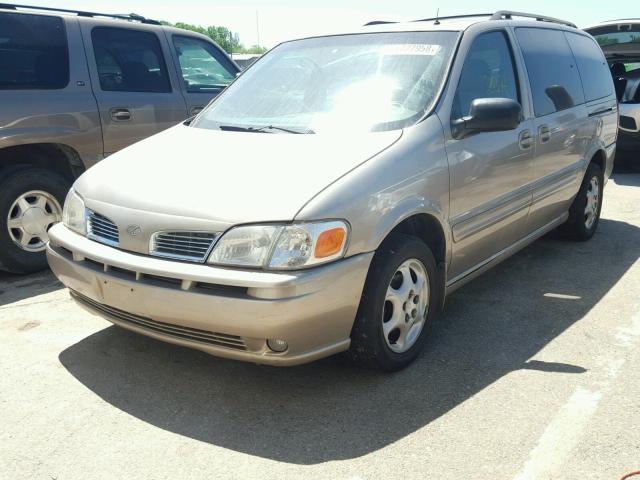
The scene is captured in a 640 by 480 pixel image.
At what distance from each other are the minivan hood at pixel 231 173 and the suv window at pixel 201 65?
8.28 ft

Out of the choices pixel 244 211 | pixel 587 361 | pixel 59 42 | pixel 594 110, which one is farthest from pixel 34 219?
pixel 594 110

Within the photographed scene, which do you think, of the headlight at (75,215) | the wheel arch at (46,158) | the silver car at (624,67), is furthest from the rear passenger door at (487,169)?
the silver car at (624,67)

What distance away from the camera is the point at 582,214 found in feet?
18.5

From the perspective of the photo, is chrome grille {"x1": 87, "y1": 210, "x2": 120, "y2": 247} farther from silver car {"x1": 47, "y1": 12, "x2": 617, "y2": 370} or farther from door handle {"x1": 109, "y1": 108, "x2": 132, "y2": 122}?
door handle {"x1": 109, "y1": 108, "x2": 132, "y2": 122}

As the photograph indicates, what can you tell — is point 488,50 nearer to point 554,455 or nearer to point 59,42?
point 554,455

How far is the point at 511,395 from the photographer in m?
3.16

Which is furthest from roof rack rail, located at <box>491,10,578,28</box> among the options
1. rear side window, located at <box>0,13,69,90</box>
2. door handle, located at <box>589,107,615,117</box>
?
rear side window, located at <box>0,13,69,90</box>

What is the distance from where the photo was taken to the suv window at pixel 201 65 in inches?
238

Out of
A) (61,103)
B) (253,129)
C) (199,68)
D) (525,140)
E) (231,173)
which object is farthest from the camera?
(199,68)

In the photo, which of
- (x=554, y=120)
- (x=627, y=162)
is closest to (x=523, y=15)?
(x=554, y=120)

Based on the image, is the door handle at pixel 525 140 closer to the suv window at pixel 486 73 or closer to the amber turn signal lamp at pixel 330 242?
the suv window at pixel 486 73

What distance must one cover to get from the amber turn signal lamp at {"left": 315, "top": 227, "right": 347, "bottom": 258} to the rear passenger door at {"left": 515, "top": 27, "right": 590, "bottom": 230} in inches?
84.1

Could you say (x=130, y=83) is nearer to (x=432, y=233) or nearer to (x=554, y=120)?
(x=432, y=233)

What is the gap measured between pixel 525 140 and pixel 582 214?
169 centimetres
